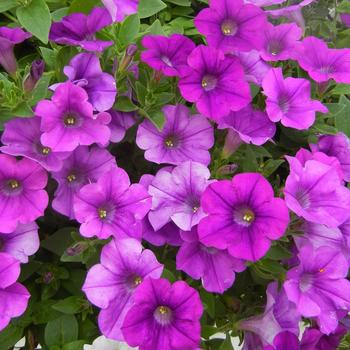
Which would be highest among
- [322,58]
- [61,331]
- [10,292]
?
[322,58]

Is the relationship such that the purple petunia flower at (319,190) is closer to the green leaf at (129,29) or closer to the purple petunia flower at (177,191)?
the purple petunia flower at (177,191)

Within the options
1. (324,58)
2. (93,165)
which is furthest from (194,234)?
(324,58)

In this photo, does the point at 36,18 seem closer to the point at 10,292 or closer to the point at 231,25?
the point at 231,25

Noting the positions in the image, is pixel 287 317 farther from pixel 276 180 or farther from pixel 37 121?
pixel 37 121

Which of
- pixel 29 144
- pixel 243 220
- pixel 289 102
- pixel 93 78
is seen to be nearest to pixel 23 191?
pixel 29 144

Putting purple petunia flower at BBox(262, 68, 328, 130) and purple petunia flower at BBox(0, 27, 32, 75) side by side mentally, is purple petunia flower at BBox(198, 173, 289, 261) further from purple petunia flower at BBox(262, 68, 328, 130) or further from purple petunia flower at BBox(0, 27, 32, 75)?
purple petunia flower at BBox(0, 27, 32, 75)

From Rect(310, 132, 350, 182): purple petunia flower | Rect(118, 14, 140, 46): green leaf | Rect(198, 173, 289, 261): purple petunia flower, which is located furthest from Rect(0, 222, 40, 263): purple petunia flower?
Rect(310, 132, 350, 182): purple petunia flower
